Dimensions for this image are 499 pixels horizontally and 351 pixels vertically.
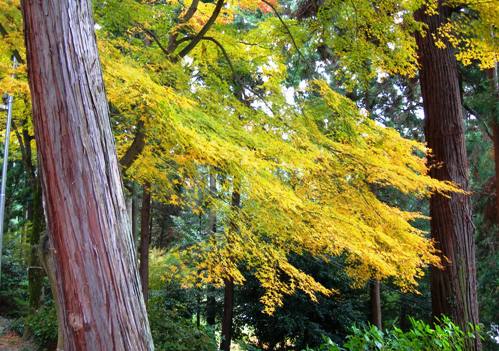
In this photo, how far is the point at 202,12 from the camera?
6.68m

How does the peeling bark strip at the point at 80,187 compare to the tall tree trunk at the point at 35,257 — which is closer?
the peeling bark strip at the point at 80,187

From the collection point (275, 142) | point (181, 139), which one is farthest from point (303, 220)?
point (181, 139)

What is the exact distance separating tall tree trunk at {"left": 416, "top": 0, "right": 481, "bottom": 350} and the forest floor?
7.52 m

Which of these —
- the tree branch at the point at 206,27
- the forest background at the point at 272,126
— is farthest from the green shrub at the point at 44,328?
the tree branch at the point at 206,27

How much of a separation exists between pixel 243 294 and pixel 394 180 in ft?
23.2

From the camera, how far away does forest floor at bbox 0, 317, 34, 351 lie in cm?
842

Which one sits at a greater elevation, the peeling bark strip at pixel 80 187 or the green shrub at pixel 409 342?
the peeling bark strip at pixel 80 187

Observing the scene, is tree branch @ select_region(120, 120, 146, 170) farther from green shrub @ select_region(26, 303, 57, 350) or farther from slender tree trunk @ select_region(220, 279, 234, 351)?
slender tree trunk @ select_region(220, 279, 234, 351)

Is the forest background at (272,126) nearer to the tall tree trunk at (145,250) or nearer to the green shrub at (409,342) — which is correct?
the green shrub at (409,342)

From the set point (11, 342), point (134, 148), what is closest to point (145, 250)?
point (11, 342)

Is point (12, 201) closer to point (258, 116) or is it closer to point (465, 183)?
point (258, 116)

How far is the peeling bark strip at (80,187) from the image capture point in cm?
219

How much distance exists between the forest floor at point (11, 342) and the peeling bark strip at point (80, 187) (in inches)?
290

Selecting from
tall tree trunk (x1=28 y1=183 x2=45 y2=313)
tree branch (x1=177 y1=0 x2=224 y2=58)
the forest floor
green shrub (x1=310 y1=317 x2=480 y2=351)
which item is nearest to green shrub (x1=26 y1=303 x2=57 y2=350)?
the forest floor
